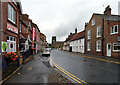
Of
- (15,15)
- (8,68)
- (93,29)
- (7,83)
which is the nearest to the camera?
(7,83)

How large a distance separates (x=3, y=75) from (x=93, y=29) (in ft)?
74.0

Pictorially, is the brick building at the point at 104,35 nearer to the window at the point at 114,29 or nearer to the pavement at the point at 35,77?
the window at the point at 114,29

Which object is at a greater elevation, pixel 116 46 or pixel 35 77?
pixel 116 46

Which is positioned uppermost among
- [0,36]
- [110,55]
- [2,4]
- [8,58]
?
[2,4]

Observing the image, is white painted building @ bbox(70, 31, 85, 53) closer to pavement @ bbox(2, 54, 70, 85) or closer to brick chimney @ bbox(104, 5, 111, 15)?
brick chimney @ bbox(104, 5, 111, 15)

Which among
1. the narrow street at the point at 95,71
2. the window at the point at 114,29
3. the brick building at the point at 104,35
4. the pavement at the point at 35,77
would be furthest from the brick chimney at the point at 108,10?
the pavement at the point at 35,77

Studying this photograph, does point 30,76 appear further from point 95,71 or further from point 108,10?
point 108,10

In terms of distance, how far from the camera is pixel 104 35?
1792 centimetres

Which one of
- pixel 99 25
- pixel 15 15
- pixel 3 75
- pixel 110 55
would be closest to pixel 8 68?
pixel 3 75

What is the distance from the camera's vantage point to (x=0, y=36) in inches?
256

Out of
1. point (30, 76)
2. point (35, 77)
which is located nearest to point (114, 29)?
point (35, 77)

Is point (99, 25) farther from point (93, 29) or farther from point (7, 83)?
point (7, 83)

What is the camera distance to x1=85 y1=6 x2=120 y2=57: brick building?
1510 centimetres

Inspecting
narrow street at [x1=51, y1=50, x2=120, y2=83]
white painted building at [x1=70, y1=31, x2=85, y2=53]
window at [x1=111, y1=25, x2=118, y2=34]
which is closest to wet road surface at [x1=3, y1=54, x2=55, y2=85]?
narrow street at [x1=51, y1=50, x2=120, y2=83]
